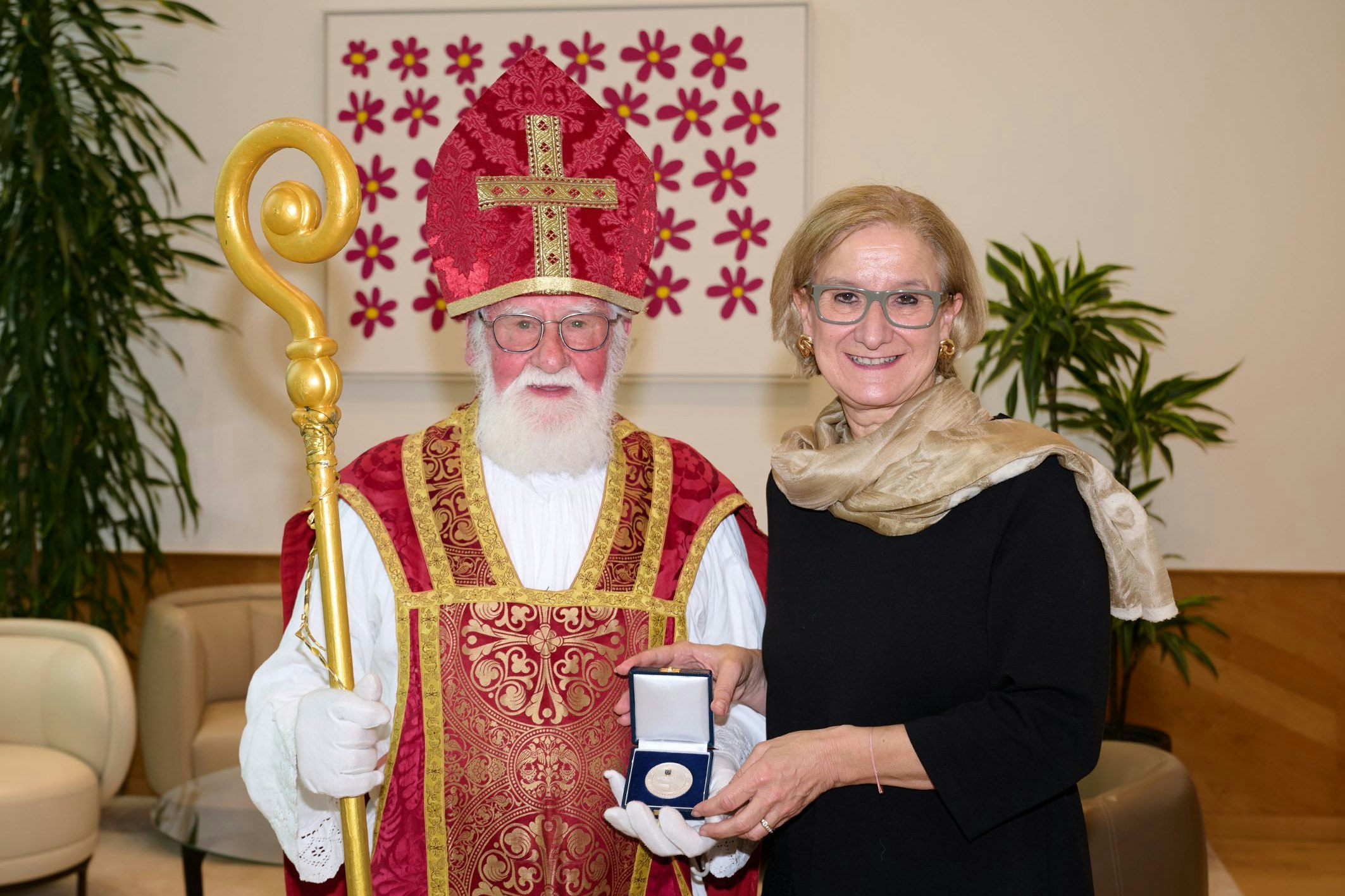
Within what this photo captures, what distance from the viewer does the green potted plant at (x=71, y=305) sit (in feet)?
12.5

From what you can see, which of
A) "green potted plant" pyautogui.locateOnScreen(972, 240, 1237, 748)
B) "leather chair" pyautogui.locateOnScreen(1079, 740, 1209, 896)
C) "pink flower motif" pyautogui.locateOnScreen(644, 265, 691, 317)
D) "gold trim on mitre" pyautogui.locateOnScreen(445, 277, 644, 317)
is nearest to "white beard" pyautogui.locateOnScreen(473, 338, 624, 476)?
"gold trim on mitre" pyautogui.locateOnScreen(445, 277, 644, 317)

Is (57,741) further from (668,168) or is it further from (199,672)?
(668,168)

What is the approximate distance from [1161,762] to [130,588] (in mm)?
3737

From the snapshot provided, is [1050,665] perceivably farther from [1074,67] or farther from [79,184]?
[79,184]

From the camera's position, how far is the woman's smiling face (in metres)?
1.54

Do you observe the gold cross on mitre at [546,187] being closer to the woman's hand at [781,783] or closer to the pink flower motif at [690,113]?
the woman's hand at [781,783]

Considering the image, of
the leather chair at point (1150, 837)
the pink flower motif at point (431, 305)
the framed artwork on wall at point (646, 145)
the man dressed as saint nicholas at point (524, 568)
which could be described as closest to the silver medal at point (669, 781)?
the man dressed as saint nicholas at point (524, 568)

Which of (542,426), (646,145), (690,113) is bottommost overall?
(542,426)

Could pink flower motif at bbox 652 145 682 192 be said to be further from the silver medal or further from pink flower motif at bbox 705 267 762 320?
the silver medal

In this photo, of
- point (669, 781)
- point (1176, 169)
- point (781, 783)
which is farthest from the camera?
point (1176, 169)

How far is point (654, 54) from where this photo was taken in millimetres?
4152

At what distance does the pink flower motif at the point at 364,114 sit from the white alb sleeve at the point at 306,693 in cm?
271

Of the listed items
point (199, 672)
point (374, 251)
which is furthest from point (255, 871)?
point (374, 251)

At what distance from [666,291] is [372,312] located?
1.05 metres
